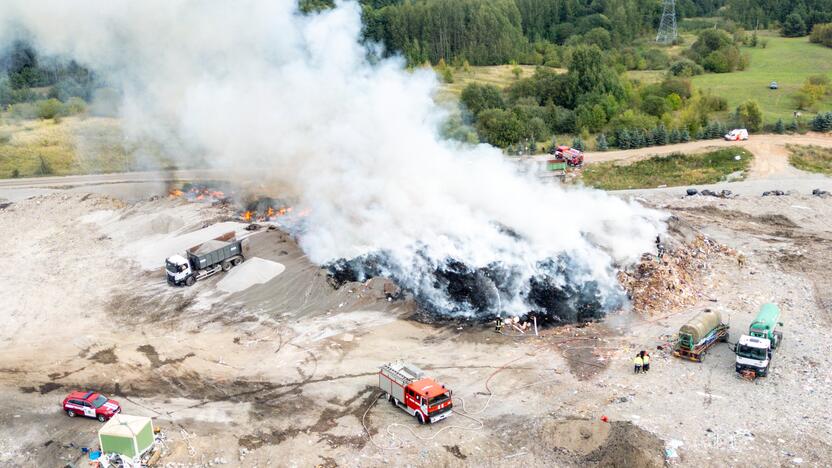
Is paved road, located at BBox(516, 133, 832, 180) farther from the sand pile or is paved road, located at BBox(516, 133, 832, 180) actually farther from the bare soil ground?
the sand pile

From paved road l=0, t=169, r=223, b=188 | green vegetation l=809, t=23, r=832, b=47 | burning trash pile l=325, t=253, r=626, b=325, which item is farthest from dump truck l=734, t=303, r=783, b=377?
green vegetation l=809, t=23, r=832, b=47

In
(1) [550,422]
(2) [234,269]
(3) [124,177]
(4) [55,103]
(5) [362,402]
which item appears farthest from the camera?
(4) [55,103]

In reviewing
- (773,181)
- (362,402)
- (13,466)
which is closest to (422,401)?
(362,402)

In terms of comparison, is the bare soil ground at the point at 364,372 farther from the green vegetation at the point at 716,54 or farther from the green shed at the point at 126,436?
the green vegetation at the point at 716,54

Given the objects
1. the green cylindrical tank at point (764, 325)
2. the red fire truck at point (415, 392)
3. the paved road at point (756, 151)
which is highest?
the red fire truck at point (415, 392)

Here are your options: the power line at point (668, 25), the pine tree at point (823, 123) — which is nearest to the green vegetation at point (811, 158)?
the pine tree at point (823, 123)

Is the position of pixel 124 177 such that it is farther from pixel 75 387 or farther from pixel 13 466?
pixel 13 466
